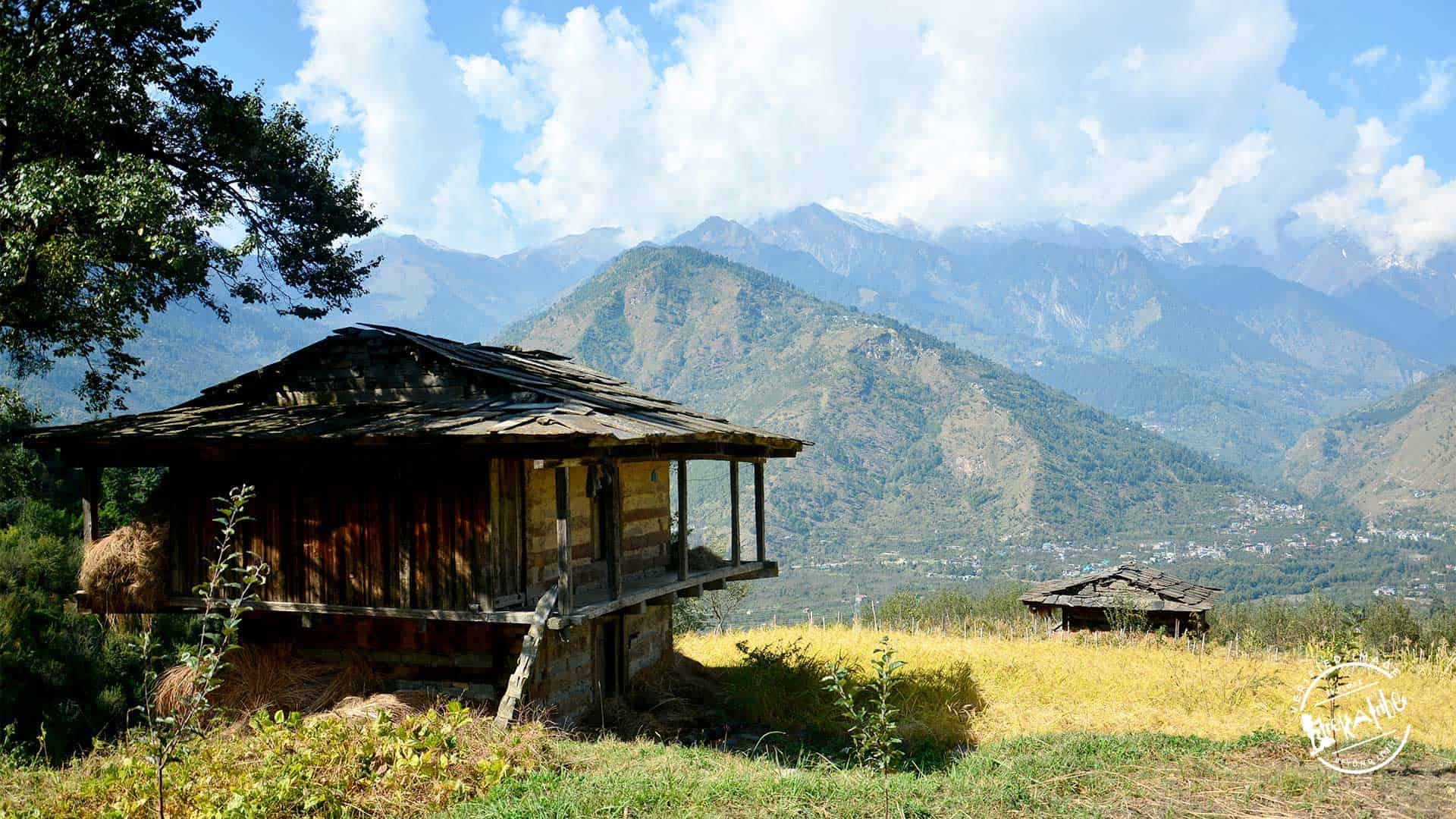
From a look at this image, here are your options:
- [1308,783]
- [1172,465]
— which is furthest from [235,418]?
[1172,465]

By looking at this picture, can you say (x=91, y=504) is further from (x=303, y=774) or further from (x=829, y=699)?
(x=829, y=699)

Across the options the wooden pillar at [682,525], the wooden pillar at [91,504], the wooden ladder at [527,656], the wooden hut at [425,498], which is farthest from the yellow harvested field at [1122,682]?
the wooden pillar at [91,504]

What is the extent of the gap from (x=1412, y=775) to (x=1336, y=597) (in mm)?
117134

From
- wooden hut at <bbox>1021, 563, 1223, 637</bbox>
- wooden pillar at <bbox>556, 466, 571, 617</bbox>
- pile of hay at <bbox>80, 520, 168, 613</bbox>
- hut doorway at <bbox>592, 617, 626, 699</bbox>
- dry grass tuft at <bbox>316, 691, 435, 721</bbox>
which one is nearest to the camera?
dry grass tuft at <bbox>316, 691, 435, 721</bbox>

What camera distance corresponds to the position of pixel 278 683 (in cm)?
1152

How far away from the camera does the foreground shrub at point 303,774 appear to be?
7574 millimetres

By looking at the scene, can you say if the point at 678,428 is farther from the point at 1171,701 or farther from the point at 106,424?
the point at 1171,701

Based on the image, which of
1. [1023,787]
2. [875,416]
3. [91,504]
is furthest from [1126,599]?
[875,416]

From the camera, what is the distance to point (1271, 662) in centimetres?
1842

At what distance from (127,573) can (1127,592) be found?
22535mm

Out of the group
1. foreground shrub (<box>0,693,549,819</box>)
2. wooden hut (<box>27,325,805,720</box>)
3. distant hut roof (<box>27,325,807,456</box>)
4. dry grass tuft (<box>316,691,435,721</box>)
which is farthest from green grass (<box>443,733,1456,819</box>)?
distant hut roof (<box>27,325,807,456</box>)

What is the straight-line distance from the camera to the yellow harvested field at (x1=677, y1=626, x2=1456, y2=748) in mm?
12922

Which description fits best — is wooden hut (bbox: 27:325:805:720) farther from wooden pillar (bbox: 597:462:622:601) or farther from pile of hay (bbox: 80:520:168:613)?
pile of hay (bbox: 80:520:168:613)

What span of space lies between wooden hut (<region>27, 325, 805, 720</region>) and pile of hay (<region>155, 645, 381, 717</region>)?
0.88 ft
